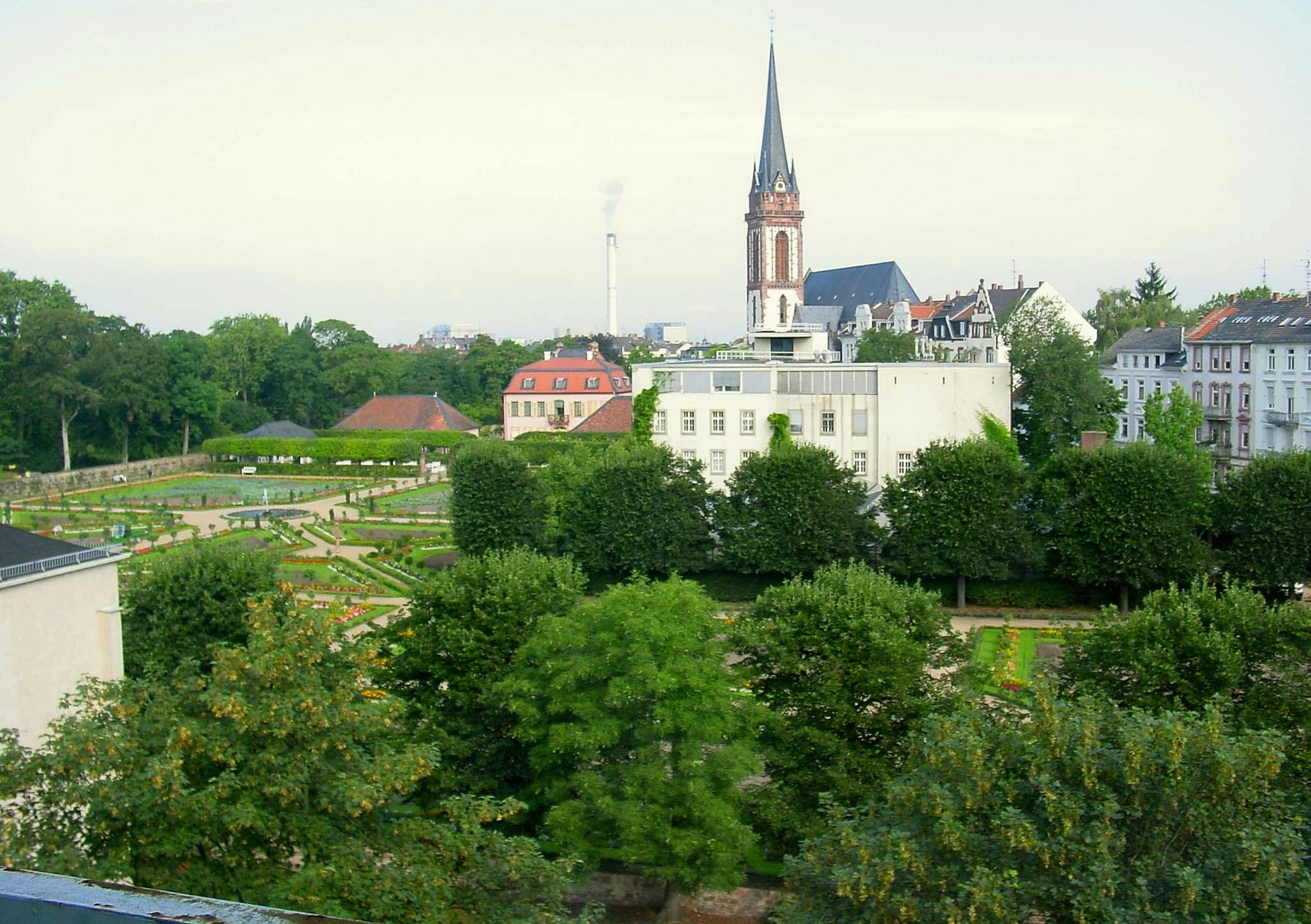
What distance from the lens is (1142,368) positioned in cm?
6738

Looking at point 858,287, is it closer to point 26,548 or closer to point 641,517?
point 641,517

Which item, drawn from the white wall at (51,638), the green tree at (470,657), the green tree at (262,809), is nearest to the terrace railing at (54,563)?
the white wall at (51,638)

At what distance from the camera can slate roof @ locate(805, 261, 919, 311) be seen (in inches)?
3839

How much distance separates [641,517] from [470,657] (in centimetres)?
1922

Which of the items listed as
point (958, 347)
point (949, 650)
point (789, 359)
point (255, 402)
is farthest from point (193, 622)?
point (255, 402)

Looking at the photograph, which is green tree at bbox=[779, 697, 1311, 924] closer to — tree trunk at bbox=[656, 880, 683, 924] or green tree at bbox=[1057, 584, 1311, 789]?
tree trunk at bbox=[656, 880, 683, 924]

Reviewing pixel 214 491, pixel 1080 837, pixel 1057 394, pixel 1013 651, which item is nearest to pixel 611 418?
pixel 214 491

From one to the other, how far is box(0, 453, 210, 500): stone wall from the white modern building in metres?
63.5

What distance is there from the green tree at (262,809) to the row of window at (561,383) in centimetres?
7609

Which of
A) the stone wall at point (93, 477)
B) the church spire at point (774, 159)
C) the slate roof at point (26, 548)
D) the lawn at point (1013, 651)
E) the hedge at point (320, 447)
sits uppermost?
the church spire at point (774, 159)

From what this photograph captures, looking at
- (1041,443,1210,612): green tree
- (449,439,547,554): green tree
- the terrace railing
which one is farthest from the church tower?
the terrace railing

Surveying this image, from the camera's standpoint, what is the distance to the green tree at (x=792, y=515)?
3916 centimetres

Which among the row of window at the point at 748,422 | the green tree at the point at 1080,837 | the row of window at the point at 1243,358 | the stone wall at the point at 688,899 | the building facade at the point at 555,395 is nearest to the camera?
the green tree at the point at 1080,837

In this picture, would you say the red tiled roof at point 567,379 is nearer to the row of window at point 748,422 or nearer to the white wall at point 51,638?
the row of window at point 748,422
